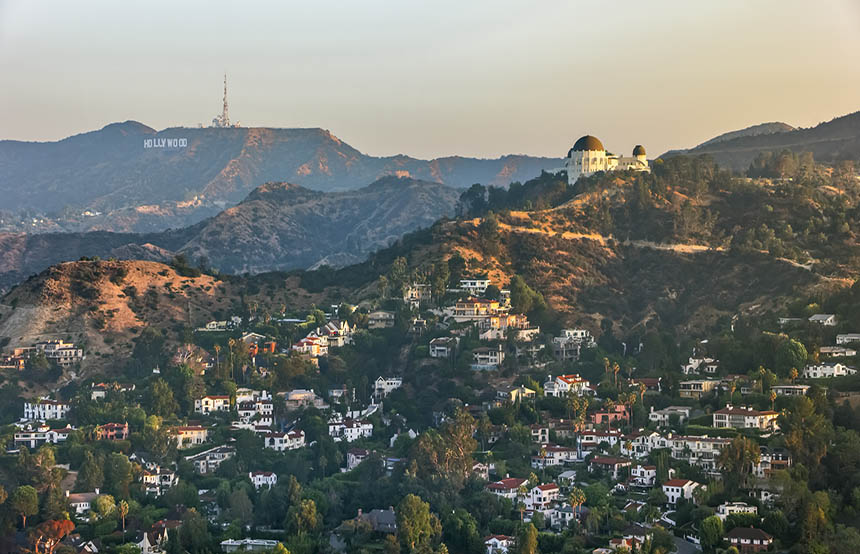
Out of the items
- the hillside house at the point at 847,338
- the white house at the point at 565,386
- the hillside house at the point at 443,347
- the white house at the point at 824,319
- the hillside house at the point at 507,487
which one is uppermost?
the white house at the point at 824,319

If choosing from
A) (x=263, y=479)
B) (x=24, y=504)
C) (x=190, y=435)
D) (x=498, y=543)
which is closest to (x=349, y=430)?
(x=263, y=479)

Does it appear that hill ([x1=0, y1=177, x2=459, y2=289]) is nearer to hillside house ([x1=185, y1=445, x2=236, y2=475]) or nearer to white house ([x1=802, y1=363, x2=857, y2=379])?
hillside house ([x1=185, y1=445, x2=236, y2=475])

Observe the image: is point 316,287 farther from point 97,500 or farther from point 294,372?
point 97,500

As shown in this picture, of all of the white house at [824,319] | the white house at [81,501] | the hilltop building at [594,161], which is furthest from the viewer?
the hilltop building at [594,161]

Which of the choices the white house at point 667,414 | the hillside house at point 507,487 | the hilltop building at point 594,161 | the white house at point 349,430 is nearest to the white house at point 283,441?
the white house at point 349,430

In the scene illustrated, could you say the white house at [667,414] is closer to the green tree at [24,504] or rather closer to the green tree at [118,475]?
the green tree at [118,475]
